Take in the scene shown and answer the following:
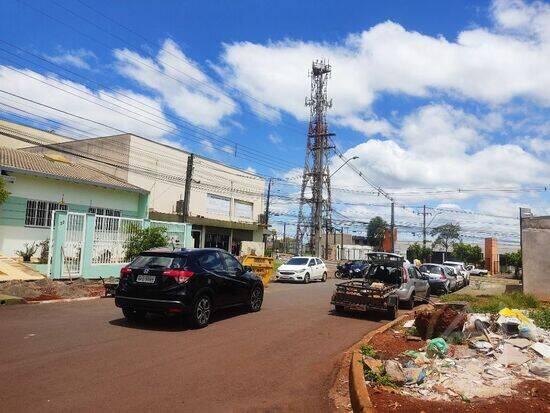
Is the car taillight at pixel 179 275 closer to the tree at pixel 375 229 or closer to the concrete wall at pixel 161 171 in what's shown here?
the concrete wall at pixel 161 171

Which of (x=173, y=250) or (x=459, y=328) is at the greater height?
(x=173, y=250)

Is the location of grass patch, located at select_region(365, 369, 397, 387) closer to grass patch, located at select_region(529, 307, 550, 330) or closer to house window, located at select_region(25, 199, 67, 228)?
grass patch, located at select_region(529, 307, 550, 330)

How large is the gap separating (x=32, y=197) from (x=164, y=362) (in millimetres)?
18201

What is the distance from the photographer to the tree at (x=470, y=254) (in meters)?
66.3

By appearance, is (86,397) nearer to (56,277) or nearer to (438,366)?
(438,366)

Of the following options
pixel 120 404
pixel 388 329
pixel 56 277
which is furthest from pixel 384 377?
pixel 56 277

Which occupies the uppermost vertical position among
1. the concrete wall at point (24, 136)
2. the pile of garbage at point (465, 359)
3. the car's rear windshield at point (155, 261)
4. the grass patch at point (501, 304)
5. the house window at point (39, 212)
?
the concrete wall at point (24, 136)

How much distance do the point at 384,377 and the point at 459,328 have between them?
3.26 metres

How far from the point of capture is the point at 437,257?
5366cm

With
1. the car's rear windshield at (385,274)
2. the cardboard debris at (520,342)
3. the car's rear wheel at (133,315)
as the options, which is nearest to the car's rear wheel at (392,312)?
the car's rear windshield at (385,274)

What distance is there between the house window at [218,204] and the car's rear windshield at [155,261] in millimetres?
33378

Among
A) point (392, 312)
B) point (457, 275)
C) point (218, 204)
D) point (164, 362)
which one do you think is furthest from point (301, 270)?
point (164, 362)

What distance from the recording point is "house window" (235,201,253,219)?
47438mm

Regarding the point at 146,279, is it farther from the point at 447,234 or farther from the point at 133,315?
the point at 447,234
